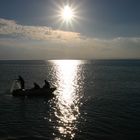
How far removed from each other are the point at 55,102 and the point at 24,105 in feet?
16.7

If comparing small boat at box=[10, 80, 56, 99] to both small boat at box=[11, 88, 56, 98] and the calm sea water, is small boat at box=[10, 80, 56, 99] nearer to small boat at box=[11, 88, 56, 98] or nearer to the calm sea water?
small boat at box=[11, 88, 56, 98]

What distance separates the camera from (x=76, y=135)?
24.1 meters

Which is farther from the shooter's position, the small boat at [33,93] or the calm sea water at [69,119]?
the small boat at [33,93]

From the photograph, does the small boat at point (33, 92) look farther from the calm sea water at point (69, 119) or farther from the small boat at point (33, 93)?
the calm sea water at point (69, 119)

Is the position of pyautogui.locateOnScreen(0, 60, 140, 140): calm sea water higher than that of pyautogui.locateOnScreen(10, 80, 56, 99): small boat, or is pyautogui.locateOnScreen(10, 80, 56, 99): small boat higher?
pyautogui.locateOnScreen(10, 80, 56, 99): small boat

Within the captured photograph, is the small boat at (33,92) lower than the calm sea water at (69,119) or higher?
higher

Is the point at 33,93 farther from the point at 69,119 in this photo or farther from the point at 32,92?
the point at 69,119

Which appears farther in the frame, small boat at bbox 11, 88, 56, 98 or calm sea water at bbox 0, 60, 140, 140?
small boat at bbox 11, 88, 56, 98

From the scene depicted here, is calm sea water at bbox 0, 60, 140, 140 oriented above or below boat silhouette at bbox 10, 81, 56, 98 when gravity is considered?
below

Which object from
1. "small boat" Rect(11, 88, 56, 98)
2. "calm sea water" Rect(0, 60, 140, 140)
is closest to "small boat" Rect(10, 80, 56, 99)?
"small boat" Rect(11, 88, 56, 98)

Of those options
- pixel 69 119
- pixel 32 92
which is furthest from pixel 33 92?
pixel 69 119

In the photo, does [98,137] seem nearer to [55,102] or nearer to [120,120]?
[120,120]

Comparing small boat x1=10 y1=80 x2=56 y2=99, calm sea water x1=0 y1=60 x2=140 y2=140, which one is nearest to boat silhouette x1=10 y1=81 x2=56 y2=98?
small boat x1=10 y1=80 x2=56 y2=99

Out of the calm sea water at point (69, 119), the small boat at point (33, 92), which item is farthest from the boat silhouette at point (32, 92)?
the calm sea water at point (69, 119)
